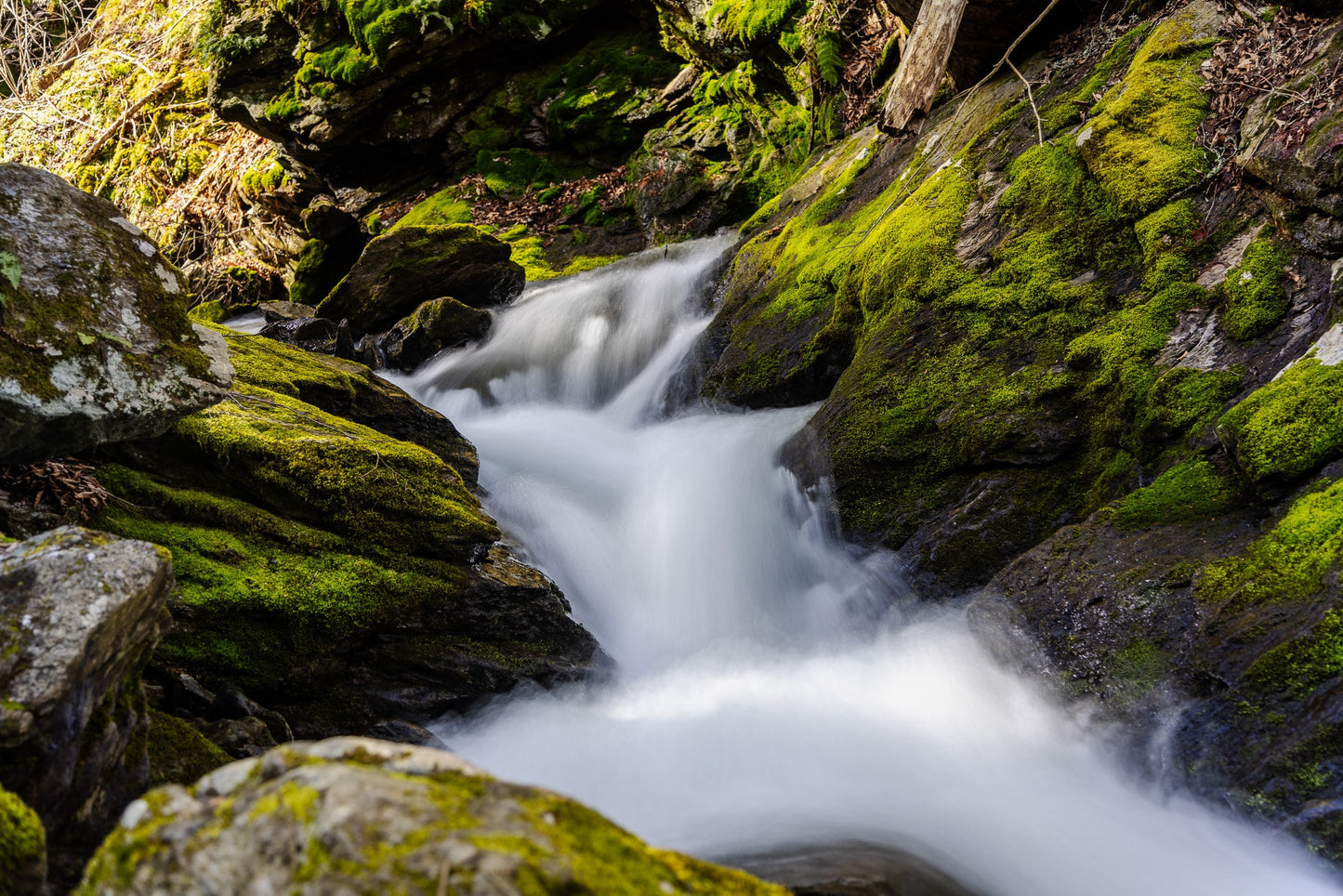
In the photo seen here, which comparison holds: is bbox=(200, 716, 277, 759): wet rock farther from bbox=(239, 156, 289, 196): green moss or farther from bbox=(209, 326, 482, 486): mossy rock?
bbox=(239, 156, 289, 196): green moss

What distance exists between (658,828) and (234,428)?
3.04 meters

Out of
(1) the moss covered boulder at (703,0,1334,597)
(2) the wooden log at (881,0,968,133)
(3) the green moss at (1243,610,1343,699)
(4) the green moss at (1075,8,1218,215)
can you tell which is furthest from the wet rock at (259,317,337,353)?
(3) the green moss at (1243,610,1343,699)

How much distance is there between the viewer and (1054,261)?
16.2 ft

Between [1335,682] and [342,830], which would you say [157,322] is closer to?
[342,830]

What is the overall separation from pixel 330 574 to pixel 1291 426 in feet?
14.8

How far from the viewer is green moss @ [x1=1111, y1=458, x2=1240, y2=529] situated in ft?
11.4

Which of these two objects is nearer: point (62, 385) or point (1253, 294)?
point (62, 385)

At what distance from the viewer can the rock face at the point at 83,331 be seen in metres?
2.71

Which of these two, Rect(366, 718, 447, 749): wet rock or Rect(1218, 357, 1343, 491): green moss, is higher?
Rect(1218, 357, 1343, 491): green moss

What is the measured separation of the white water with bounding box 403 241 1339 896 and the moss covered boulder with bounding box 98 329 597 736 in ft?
1.22

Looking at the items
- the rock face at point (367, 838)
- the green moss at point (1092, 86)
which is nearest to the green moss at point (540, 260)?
the green moss at point (1092, 86)

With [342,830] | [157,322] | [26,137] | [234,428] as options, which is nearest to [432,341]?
[234,428]

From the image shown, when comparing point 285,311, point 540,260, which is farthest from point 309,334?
point 540,260

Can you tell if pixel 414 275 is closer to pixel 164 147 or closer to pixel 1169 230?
pixel 1169 230
